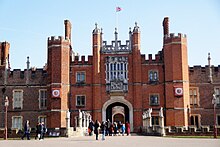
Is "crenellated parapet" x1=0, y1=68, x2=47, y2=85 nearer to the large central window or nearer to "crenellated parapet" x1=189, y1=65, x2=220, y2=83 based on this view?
the large central window

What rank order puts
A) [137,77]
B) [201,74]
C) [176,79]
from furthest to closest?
1. [201,74]
2. [137,77]
3. [176,79]

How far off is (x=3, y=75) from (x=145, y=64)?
1661 cm

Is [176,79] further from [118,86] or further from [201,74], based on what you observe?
[118,86]

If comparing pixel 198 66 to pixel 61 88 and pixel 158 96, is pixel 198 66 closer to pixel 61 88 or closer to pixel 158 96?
pixel 158 96

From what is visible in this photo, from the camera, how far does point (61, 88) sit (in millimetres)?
39969

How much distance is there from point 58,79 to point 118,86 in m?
6.65

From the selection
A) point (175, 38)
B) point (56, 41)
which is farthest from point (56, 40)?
point (175, 38)

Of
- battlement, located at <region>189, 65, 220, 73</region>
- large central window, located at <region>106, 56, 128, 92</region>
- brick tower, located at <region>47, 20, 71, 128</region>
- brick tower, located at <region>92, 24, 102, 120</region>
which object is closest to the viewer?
brick tower, located at <region>47, 20, 71, 128</region>

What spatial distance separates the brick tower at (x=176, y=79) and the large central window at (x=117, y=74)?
451 cm

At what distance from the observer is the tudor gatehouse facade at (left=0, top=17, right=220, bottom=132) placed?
3956cm

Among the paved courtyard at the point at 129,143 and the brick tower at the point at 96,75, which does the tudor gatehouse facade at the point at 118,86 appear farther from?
the paved courtyard at the point at 129,143

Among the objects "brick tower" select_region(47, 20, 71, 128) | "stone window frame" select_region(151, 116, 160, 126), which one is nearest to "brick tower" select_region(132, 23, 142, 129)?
"stone window frame" select_region(151, 116, 160, 126)

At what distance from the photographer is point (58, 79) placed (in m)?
40.1

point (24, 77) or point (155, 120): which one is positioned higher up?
point (24, 77)
